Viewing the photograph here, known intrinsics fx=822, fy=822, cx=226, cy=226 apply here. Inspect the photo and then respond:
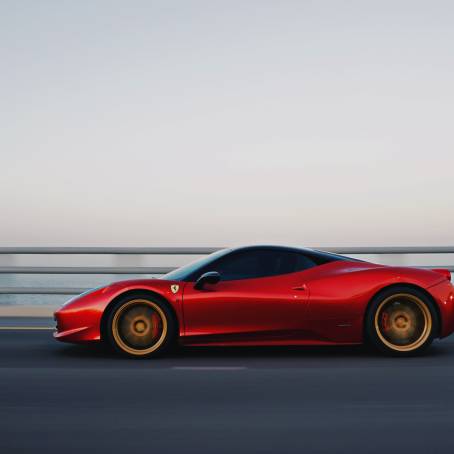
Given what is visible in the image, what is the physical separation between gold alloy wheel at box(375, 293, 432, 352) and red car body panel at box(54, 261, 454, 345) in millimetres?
139

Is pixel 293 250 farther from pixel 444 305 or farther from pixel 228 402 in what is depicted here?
pixel 228 402

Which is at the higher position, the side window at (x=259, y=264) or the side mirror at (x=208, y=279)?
the side window at (x=259, y=264)

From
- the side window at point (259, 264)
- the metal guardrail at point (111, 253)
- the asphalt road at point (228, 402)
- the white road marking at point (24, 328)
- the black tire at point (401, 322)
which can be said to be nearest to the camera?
the asphalt road at point (228, 402)

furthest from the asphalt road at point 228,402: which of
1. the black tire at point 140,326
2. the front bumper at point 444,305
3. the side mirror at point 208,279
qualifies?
the side mirror at point 208,279

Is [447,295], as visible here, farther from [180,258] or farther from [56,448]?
[180,258]

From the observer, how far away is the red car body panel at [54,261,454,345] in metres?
7.45

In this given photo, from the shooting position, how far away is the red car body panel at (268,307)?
24.4 ft

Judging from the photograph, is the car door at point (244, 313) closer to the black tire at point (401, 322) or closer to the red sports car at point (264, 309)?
the red sports car at point (264, 309)

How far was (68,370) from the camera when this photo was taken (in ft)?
22.5

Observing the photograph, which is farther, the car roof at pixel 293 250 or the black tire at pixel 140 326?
the car roof at pixel 293 250

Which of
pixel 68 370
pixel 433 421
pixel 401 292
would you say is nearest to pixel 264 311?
pixel 401 292

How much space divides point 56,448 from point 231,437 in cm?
95

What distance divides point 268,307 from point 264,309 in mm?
41

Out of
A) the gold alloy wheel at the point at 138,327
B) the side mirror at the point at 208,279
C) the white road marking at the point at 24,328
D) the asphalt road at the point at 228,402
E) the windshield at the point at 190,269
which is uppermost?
the windshield at the point at 190,269
